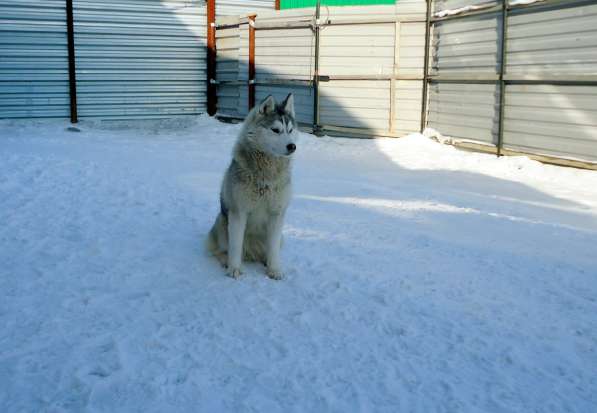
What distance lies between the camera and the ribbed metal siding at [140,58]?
13.9 m

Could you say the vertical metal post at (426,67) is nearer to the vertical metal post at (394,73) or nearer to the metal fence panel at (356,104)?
the vertical metal post at (394,73)

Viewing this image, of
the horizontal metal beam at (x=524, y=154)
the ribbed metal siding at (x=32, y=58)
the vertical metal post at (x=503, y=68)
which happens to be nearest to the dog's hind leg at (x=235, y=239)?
the horizontal metal beam at (x=524, y=154)

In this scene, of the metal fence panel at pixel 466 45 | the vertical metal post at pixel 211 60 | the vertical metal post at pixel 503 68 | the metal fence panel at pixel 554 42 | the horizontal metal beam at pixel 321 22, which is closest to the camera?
the metal fence panel at pixel 554 42

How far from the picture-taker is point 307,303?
3639 mm

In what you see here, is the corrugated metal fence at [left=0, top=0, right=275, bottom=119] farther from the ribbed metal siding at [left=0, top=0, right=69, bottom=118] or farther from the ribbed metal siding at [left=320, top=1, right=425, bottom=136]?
the ribbed metal siding at [left=320, top=1, right=425, bottom=136]

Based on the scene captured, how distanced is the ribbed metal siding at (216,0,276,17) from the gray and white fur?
11942mm

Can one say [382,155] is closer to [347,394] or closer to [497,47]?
[497,47]

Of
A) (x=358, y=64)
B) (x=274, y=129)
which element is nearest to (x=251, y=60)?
(x=358, y=64)

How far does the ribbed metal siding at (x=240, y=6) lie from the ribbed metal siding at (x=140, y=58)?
46 cm

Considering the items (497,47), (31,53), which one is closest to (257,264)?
(497,47)

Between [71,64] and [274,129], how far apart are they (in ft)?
37.3

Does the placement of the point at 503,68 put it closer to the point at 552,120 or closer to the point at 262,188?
the point at 552,120

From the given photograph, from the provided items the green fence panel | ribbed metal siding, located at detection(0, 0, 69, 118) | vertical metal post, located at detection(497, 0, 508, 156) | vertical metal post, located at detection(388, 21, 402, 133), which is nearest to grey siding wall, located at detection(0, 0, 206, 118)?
ribbed metal siding, located at detection(0, 0, 69, 118)

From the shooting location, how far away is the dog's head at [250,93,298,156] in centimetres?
Result: 377
